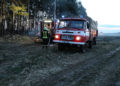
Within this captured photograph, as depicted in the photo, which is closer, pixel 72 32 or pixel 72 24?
pixel 72 32

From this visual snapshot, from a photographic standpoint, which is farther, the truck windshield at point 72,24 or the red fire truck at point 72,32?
the truck windshield at point 72,24

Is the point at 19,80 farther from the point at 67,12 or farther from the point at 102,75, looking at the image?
the point at 67,12

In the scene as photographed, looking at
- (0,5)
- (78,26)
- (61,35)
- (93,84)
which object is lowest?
(93,84)

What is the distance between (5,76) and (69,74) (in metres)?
2.37

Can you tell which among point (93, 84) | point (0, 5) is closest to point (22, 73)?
point (93, 84)

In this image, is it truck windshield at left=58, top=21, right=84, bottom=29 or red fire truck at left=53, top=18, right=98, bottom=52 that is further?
truck windshield at left=58, top=21, right=84, bottom=29

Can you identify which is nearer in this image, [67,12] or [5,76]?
[5,76]

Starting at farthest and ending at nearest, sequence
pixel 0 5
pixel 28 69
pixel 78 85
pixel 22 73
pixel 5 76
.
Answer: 1. pixel 0 5
2. pixel 28 69
3. pixel 22 73
4. pixel 5 76
5. pixel 78 85

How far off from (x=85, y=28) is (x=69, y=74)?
5644 mm

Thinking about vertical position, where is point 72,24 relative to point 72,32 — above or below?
above

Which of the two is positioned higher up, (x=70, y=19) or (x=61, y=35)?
(x=70, y=19)

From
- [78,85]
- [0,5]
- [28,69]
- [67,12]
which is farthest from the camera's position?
[67,12]

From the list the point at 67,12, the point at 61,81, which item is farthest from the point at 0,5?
the point at 61,81

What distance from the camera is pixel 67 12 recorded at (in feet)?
101
